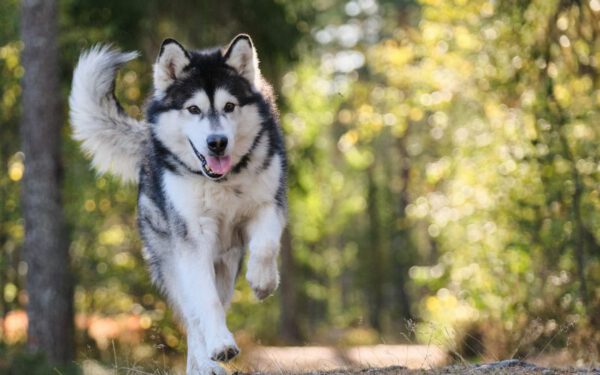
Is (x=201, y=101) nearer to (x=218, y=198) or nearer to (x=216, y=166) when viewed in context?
(x=216, y=166)

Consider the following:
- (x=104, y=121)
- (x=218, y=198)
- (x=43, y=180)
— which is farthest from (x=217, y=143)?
(x=43, y=180)

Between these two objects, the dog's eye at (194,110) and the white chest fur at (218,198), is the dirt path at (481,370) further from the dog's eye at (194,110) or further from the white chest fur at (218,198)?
the dog's eye at (194,110)

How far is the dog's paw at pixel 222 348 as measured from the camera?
5.30 meters

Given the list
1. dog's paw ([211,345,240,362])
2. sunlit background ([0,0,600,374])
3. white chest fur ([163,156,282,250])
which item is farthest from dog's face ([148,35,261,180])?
sunlit background ([0,0,600,374])

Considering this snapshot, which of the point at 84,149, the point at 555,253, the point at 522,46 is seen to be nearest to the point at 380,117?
the point at 522,46

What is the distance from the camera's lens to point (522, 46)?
1188cm

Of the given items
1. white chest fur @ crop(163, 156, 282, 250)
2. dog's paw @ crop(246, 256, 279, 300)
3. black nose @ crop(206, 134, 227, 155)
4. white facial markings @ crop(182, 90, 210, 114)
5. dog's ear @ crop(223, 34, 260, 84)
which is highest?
dog's ear @ crop(223, 34, 260, 84)

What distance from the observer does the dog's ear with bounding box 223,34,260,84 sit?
19.5 ft

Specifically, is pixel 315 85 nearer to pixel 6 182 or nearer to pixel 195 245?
pixel 6 182

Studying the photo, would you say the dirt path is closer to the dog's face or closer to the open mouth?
the open mouth

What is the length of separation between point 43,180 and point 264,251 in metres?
7.23

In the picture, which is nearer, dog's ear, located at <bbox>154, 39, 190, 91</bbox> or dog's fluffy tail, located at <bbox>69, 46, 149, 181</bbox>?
dog's ear, located at <bbox>154, 39, 190, 91</bbox>

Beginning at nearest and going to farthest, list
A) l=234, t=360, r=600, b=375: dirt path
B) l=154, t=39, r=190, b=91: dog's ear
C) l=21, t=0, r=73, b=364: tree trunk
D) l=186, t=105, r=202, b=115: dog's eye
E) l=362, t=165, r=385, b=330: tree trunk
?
1. l=234, t=360, r=600, b=375: dirt path
2. l=186, t=105, r=202, b=115: dog's eye
3. l=154, t=39, r=190, b=91: dog's ear
4. l=21, t=0, r=73, b=364: tree trunk
5. l=362, t=165, r=385, b=330: tree trunk

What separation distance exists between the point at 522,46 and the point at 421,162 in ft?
61.0
